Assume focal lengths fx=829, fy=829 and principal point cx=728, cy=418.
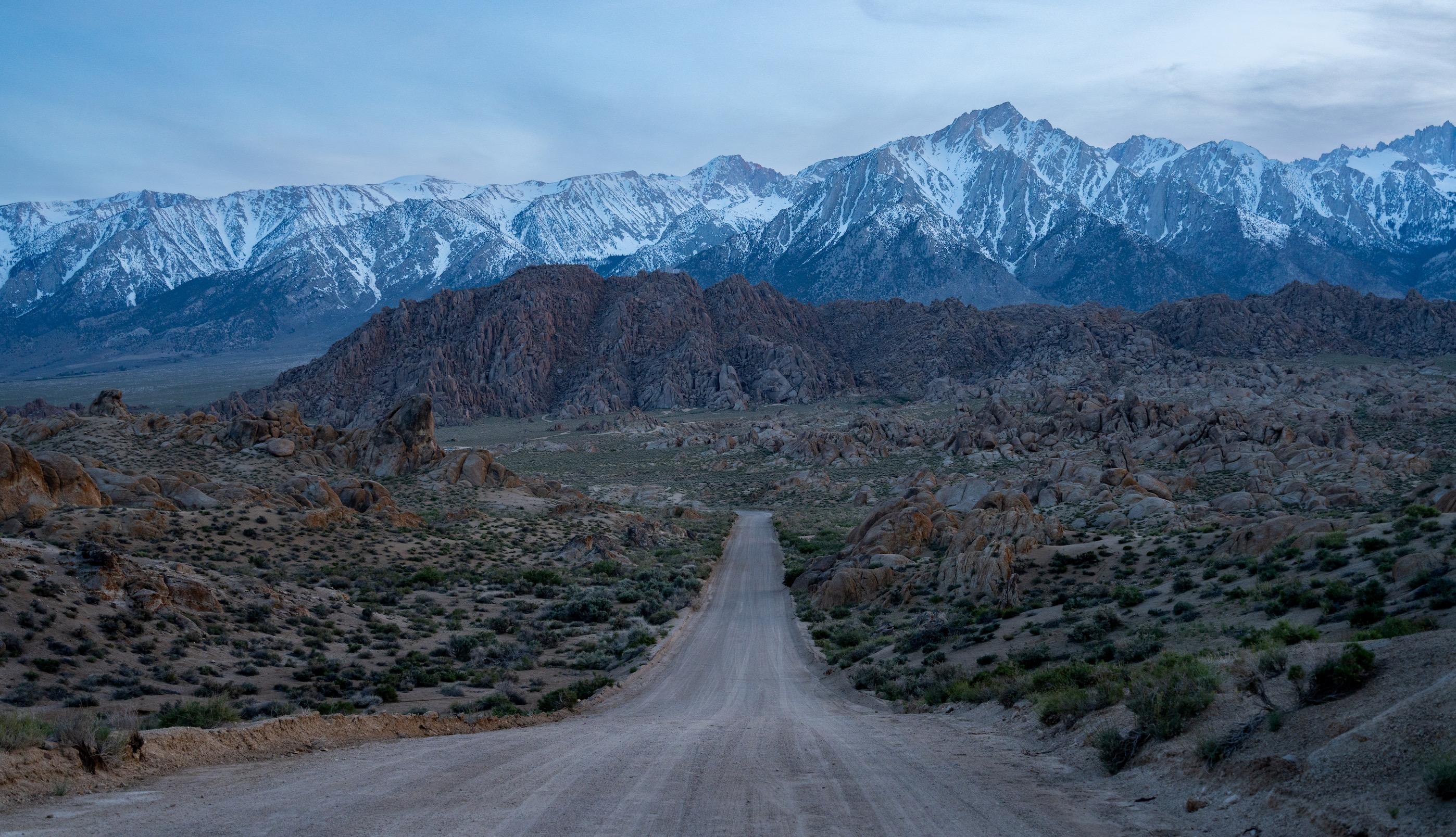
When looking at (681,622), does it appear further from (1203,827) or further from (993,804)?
(1203,827)

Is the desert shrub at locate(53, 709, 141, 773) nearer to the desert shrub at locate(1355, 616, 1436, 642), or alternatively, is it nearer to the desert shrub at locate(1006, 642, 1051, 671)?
the desert shrub at locate(1006, 642, 1051, 671)

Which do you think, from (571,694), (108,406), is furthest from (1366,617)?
(108,406)

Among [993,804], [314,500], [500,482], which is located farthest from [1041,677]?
[500,482]

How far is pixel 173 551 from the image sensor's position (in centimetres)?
2603

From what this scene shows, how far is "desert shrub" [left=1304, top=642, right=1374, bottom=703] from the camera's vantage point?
335 inches

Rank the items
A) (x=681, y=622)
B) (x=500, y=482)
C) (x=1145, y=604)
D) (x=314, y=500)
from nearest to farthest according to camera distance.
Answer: (x=1145, y=604) → (x=681, y=622) → (x=314, y=500) → (x=500, y=482)

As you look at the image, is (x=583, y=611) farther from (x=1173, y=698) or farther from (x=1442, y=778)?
(x=1442, y=778)

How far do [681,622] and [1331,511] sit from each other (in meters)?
27.3

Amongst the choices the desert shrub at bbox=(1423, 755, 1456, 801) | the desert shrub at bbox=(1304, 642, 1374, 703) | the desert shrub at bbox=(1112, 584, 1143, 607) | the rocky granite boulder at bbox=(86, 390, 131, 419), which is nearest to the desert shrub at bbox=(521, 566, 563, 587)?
the desert shrub at bbox=(1112, 584, 1143, 607)

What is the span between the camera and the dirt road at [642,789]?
7887 mm

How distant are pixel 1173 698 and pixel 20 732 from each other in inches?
500

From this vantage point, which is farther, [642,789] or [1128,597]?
[1128,597]

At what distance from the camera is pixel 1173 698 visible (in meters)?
9.67

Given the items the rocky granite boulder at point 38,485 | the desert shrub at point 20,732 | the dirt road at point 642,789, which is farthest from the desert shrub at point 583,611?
the desert shrub at point 20,732
